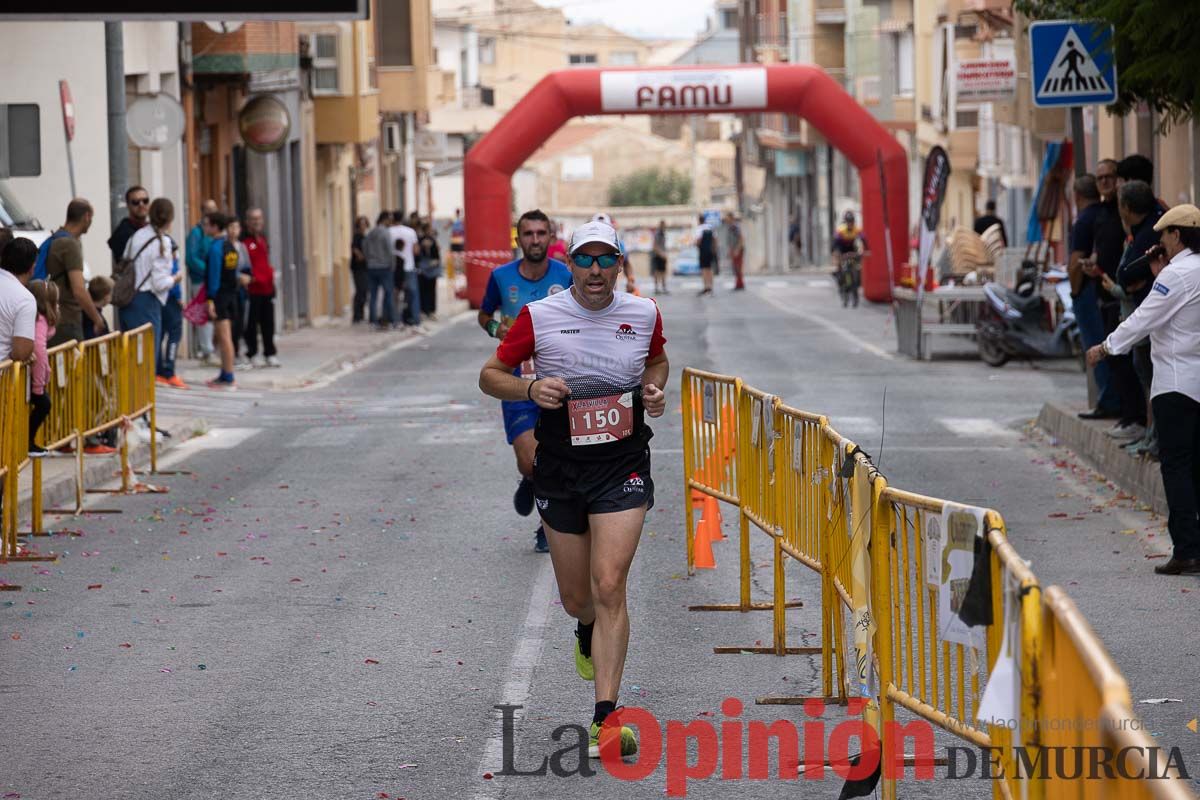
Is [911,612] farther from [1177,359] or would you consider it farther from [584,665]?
[1177,359]

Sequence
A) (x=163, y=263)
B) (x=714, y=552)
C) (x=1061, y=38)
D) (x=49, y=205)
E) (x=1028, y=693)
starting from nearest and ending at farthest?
(x=1028, y=693)
(x=714, y=552)
(x=1061, y=38)
(x=163, y=263)
(x=49, y=205)

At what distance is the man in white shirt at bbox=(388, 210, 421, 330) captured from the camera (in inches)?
1362

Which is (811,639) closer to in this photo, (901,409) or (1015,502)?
(1015,502)

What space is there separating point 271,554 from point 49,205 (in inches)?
547

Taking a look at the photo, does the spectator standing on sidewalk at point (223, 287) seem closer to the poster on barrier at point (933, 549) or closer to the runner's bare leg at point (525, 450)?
the runner's bare leg at point (525, 450)

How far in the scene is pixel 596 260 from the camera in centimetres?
734

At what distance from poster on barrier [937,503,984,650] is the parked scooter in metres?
18.8

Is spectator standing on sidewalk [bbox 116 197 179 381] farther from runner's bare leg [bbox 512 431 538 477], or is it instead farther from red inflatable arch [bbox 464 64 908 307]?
red inflatable arch [bbox 464 64 908 307]

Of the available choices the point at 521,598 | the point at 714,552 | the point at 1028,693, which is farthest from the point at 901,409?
the point at 1028,693

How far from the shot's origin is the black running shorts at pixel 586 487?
24.2 feet

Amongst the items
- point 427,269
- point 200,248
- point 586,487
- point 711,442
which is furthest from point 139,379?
point 427,269

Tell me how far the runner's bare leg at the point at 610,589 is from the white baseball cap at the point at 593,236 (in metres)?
0.97

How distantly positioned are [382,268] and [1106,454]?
20.9 meters

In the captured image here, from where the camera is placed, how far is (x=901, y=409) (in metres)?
19.3
